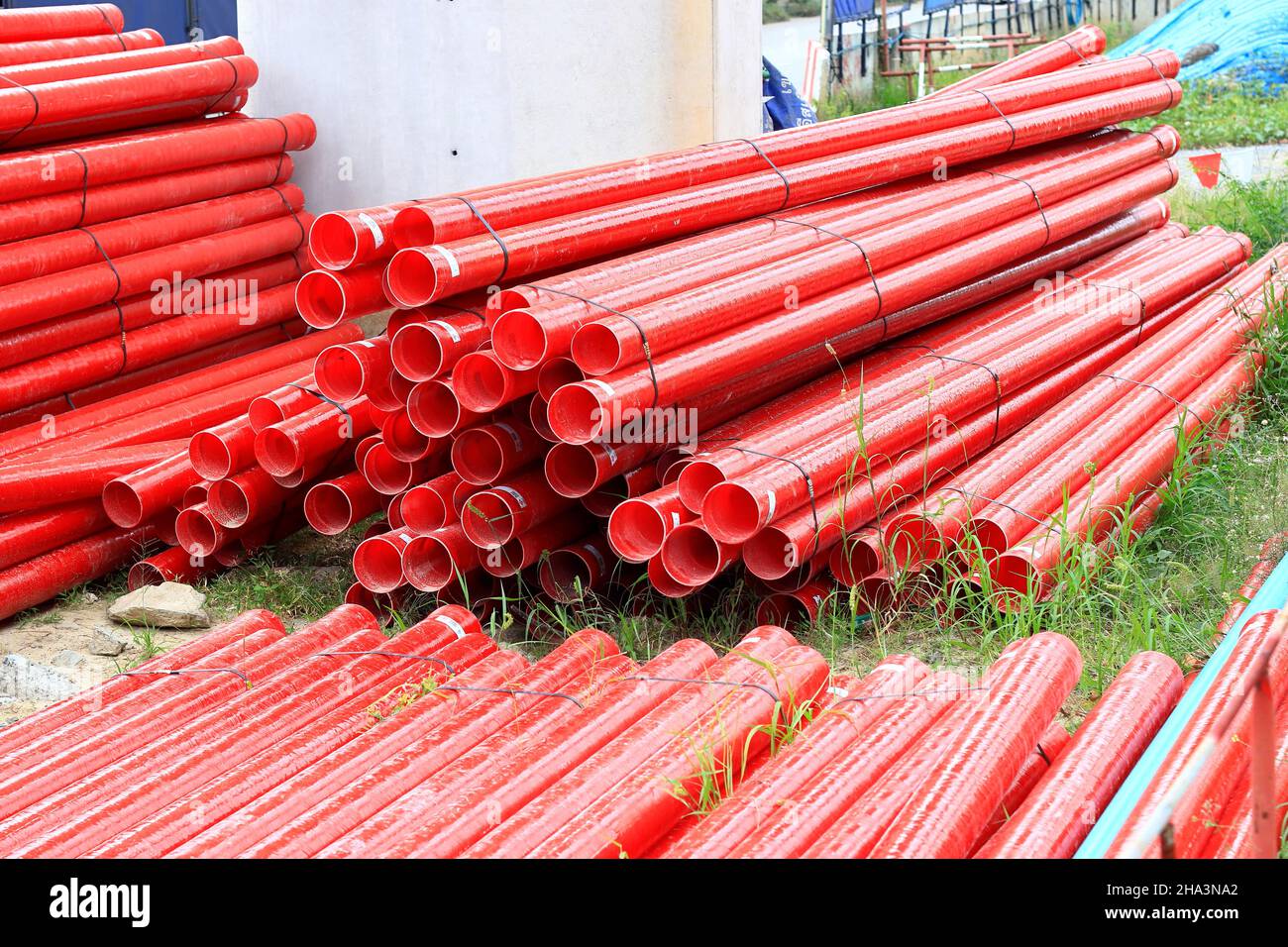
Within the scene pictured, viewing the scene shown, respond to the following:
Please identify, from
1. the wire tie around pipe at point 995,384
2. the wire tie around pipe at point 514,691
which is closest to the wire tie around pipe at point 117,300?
the wire tie around pipe at point 514,691

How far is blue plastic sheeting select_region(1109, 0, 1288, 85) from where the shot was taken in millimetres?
17344

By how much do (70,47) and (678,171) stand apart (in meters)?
4.27

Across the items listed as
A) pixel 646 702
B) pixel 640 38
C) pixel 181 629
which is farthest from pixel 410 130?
pixel 646 702

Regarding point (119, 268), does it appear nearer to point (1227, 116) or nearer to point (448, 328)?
point (448, 328)

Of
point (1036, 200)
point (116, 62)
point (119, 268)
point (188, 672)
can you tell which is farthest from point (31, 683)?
point (1036, 200)

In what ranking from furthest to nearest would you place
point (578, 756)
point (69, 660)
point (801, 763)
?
point (69, 660) < point (578, 756) < point (801, 763)

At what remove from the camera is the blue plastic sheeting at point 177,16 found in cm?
1237

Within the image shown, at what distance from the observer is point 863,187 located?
6656 mm

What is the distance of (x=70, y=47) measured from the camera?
25.7ft

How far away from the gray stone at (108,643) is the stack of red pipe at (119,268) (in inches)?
21.5

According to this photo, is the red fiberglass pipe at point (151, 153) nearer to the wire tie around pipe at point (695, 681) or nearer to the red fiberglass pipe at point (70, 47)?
the red fiberglass pipe at point (70, 47)
